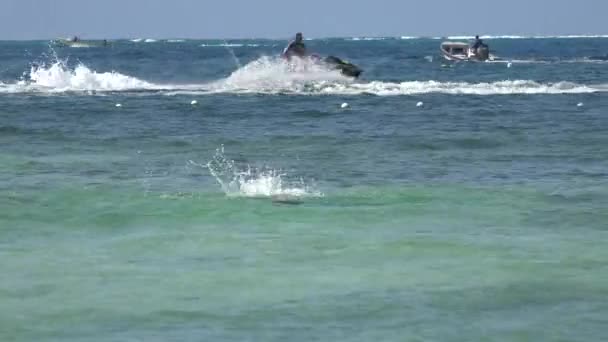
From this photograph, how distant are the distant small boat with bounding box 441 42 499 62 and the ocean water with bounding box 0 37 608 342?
4355cm

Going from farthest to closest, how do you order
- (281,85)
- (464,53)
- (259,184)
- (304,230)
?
(464,53)
(281,85)
(259,184)
(304,230)

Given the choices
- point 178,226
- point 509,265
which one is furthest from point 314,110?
point 509,265

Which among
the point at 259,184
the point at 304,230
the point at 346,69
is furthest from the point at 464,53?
the point at 304,230

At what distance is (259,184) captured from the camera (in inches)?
656

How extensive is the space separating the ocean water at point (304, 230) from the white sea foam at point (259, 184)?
0.17 ft

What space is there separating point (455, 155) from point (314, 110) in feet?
34.2

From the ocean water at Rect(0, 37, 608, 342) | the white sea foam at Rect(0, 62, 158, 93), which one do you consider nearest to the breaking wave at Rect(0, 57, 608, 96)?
the white sea foam at Rect(0, 62, 158, 93)

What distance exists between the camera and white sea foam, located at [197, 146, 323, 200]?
53.3ft

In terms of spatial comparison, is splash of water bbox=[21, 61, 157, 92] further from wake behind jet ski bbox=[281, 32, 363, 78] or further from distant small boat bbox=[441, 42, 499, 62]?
distant small boat bbox=[441, 42, 499, 62]

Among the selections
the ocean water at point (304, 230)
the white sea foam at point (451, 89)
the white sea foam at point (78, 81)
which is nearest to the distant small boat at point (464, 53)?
the white sea foam at point (451, 89)

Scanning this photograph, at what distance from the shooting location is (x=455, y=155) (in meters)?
21.8

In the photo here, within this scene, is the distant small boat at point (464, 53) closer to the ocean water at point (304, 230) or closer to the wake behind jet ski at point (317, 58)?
the wake behind jet ski at point (317, 58)

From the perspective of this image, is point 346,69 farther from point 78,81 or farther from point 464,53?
point 464,53

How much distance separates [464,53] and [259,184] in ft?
193
